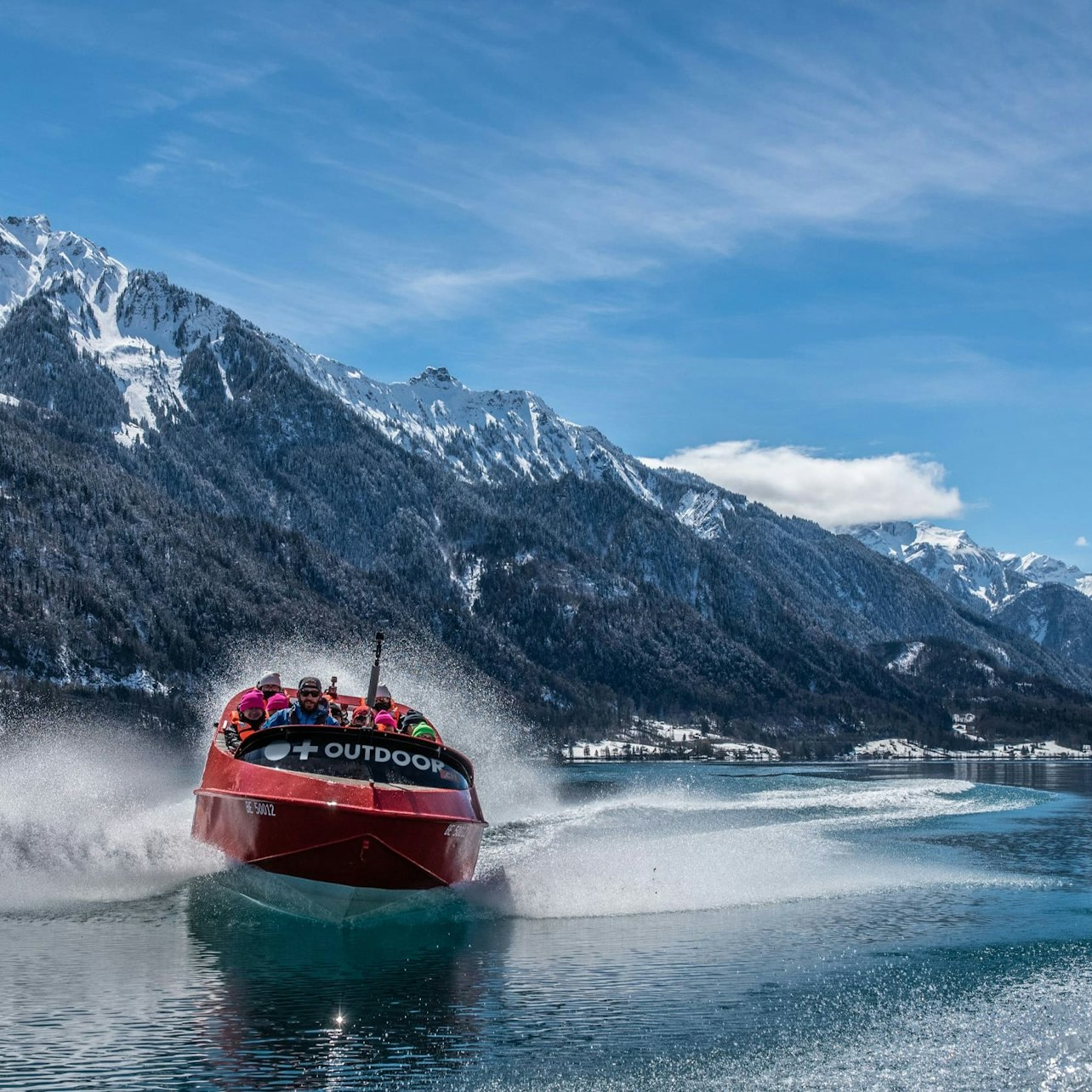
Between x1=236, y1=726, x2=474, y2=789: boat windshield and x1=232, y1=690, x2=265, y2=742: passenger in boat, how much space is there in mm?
5489

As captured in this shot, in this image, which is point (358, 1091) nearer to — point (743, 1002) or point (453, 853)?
point (743, 1002)

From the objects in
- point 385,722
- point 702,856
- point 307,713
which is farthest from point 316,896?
point 702,856

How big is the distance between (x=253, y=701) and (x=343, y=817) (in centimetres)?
1070

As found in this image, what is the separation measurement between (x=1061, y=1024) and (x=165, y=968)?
21.1 m

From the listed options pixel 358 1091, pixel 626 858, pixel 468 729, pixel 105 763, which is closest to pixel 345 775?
pixel 358 1091

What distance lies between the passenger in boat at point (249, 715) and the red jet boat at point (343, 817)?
4.37 m

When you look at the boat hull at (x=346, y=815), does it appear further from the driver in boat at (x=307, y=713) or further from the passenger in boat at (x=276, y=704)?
the passenger in boat at (x=276, y=704)

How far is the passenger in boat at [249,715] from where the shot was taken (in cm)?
4197

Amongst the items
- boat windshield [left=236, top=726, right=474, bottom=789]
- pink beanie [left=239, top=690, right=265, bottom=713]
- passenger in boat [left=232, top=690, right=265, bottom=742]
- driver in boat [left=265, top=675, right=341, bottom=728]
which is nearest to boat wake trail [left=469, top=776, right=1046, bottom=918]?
boat windshield [left=236, top=726, right=474, bottom=789]

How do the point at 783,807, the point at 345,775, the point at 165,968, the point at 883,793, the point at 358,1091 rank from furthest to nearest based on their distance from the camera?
the point at 883,793 < the point at 783,807 < the point at 345,775 < the point at 165,968 < the point at 358,1091

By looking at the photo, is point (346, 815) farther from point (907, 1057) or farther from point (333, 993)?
point (907, 1057)

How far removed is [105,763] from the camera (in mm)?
137875

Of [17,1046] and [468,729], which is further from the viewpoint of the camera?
[468,729]

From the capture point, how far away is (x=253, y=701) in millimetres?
43156
